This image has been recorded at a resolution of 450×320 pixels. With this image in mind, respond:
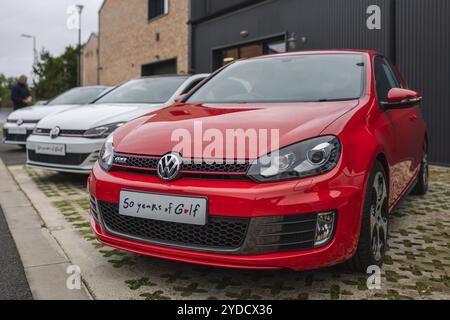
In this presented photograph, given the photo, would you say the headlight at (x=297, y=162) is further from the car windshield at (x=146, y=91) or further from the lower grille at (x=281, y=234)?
the car windshield at (x=146, y=91)

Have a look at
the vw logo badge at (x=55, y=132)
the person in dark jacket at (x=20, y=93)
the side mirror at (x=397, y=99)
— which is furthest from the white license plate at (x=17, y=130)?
the side mirror at (x=397, y=99)

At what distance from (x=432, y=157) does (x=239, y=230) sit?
611cm

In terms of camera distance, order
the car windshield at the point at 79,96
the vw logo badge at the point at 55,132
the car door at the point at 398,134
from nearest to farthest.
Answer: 1. the car door at the point at 398,134
2. the vw logo badge at the point at 55,132
3. the car windshield at the point at 79,96

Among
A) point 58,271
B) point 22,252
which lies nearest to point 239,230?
point 58,271

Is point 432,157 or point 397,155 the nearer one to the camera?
point 397,155

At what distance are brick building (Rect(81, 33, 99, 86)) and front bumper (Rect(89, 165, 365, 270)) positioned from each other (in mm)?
27568

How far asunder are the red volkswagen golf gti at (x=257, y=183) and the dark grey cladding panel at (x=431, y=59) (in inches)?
184

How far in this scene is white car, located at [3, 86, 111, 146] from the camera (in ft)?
28.6

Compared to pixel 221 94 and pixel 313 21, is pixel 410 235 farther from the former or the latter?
pixel 313 21

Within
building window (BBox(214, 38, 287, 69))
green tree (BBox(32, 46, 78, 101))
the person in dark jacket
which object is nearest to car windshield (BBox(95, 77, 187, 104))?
building window (BBox(214, 38, 287, 69))

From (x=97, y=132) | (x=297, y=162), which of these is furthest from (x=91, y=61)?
(x=297, y=162)

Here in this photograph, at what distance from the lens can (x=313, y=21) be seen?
983cm

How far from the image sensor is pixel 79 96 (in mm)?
9320

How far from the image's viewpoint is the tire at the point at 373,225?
2.45 m
